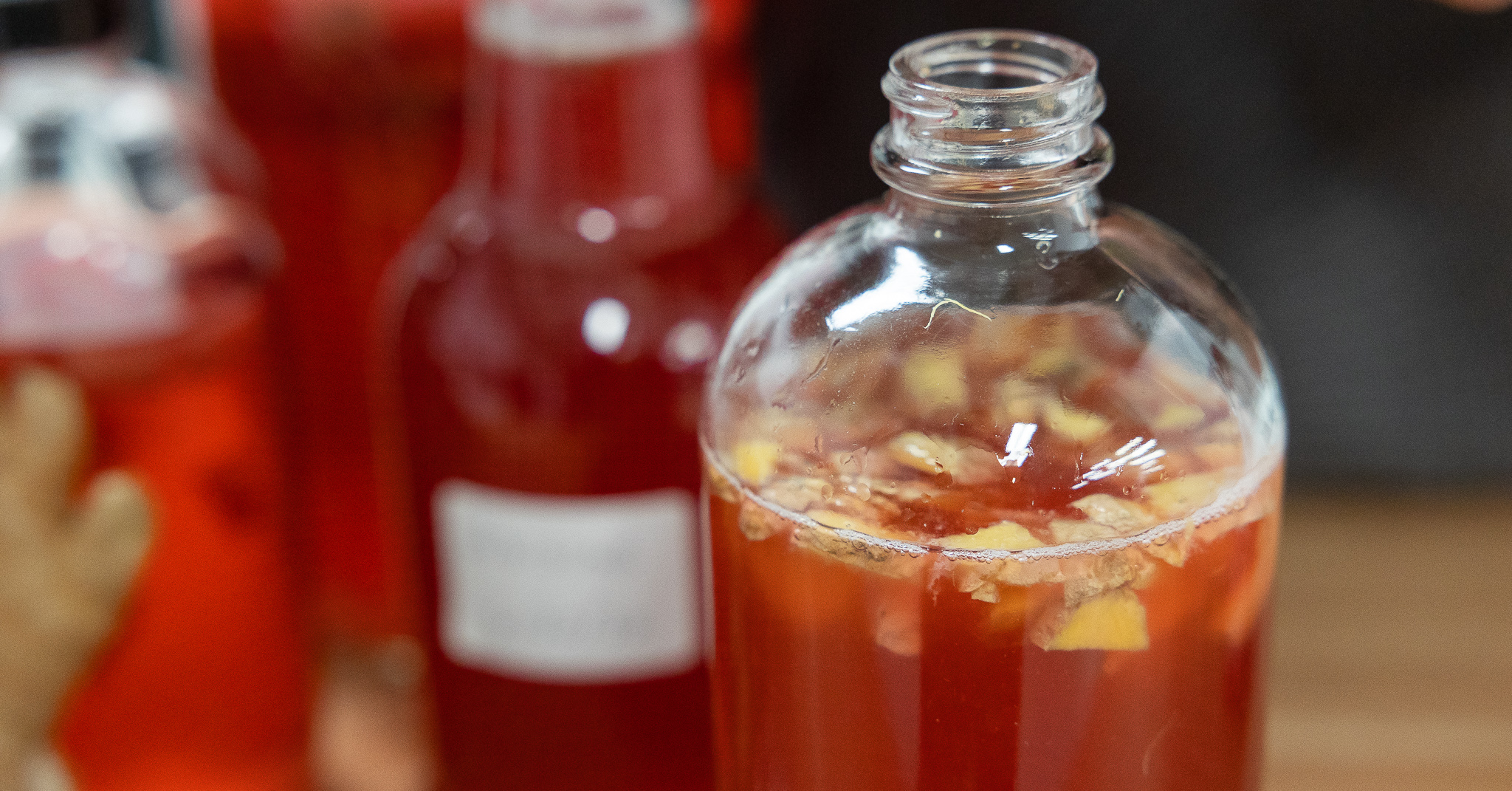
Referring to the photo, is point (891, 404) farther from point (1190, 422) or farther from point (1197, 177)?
point (1197, 177)

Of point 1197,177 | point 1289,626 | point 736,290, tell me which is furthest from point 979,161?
point 1289,626

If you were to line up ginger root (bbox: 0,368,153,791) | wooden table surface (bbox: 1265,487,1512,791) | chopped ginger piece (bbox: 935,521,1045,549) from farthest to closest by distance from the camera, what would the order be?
1. wooden table surface (bbox: 1265,487,1512,791)
2. ginger root (bbox: 0,368,153,791)
3. chopped ginger piece (bbox: 935,521,1045,549)

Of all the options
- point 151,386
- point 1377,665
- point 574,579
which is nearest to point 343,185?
point 151,386

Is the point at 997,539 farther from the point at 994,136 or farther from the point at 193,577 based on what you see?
the point at 193,577

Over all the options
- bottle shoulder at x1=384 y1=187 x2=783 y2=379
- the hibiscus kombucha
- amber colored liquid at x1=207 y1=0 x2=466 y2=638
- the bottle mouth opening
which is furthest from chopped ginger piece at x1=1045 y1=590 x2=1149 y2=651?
amber colored liquid at x1=207 y1=0 x2=466 y2=638

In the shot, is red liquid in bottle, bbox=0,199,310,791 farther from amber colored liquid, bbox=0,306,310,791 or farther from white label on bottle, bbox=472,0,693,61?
white label on bottle, bbox=472,0,693,61

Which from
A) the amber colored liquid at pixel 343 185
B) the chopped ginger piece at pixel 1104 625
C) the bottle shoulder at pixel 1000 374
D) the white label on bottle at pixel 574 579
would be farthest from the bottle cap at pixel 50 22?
the chopped ginger piece at pixel 1104 625
